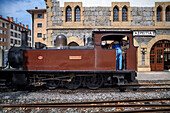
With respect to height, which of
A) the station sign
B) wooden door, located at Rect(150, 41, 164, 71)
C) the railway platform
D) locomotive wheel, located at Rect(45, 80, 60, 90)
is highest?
the station sign

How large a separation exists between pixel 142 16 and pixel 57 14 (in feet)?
27.9

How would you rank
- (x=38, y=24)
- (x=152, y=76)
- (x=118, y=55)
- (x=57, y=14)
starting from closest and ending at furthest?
(x=118, y=55)
(x=152, y=76)
(x=57, y=14)
(x=38, y=24)

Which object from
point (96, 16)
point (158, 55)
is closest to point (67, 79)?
point (96, 16)

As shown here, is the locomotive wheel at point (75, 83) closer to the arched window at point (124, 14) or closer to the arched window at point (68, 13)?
the arched window at point (68, 13)

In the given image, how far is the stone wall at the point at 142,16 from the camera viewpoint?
12.5 meters

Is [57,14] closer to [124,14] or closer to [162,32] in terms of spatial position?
[124,14]

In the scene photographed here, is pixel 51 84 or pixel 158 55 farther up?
pixel 158 55

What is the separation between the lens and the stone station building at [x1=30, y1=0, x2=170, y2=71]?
484 inches

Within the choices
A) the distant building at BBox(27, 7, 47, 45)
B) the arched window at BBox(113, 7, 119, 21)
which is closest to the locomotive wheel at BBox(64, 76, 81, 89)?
the arched window at BBox(113, 7, 119, 21)

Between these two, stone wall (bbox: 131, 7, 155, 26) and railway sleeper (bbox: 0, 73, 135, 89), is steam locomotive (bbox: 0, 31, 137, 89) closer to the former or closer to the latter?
railway sleeper (bbox: 0, 73, 135, 89)

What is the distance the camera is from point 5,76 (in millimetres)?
6434

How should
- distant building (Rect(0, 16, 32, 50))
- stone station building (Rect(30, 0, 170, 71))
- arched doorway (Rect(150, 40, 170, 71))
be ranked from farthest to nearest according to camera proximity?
distant building (Rect(0, 16, 32, 50))
arched doorway (Rect(150, 40, 170, 71))
stone station building (Rect(30, 0, 170, 71))

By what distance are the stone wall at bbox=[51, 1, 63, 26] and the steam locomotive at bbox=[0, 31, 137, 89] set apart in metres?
6.54

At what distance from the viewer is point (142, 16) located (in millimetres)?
12477
